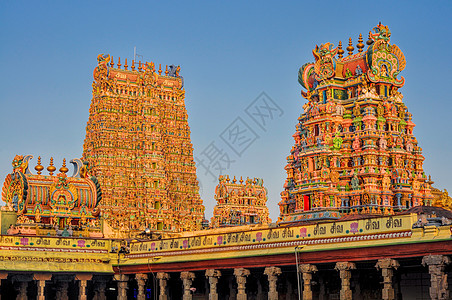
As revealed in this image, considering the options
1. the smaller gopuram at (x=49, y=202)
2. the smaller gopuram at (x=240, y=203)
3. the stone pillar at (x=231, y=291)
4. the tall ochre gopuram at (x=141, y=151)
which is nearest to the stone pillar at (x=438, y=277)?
the stone pillar at (x=231, y=291)

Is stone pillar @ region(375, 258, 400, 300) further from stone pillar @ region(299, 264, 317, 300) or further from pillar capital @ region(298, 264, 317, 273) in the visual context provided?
stone pillar @ region(299, 264, 317, 300)

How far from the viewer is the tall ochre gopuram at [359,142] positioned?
62844mm

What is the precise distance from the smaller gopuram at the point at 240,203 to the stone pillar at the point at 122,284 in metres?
55.3

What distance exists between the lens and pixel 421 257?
4038cm

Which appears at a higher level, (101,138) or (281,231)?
(101,138)

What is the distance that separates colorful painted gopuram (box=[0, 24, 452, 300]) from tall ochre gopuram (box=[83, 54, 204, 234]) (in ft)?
34.5

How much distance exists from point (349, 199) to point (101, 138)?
133 feet

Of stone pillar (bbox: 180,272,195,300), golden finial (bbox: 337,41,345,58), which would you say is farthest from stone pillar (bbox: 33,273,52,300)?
golden finial (bbox: 337,41,345,58)

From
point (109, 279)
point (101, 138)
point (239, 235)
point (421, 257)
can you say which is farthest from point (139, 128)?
point (421, 257)

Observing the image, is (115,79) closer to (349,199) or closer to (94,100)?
(94,100)

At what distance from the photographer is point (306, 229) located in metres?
46.0

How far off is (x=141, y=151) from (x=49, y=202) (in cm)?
3227

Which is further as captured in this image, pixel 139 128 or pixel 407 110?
pixel 139 128

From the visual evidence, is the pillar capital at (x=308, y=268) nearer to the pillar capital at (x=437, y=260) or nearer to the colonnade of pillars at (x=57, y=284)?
the pillar capital at (x=437, y=260)
